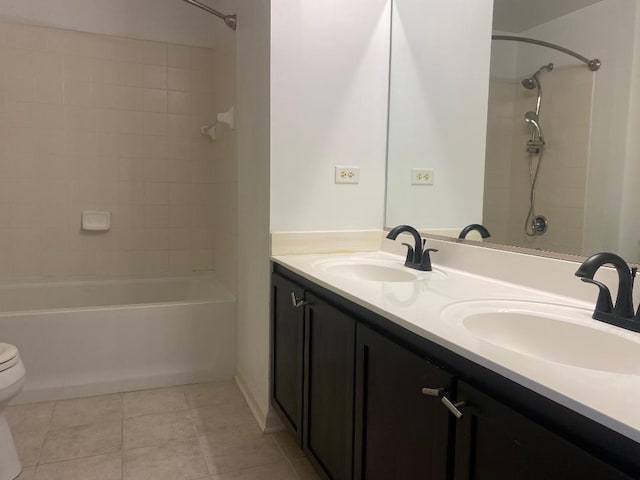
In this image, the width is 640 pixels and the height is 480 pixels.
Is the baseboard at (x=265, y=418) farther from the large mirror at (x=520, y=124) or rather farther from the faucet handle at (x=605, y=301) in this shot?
the faucet handle at (x=605, y=301)

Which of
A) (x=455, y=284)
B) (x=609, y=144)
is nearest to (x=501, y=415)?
(x=455, y=284)

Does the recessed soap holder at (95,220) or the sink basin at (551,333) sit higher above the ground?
the recessed soap holder at (95,220)

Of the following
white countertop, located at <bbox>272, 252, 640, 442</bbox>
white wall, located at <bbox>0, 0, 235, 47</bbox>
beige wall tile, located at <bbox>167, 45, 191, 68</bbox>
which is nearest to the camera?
white countertop, located at <bbox>272, 252, 640, 442</bbox>

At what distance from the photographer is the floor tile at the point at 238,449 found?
6.01 ft

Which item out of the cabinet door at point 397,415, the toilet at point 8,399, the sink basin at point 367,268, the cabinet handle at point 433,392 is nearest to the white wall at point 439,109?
the sink basin at point 367,268

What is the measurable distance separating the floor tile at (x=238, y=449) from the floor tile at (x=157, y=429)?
0.37 feet

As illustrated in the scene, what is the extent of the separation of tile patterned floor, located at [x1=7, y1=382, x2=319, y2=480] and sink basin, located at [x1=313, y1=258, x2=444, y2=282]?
0.77 meters

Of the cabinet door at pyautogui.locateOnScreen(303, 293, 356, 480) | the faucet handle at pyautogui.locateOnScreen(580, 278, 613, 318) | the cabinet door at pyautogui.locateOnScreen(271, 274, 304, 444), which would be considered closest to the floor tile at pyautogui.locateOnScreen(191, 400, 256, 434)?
the cabinet door at pyautogui.locateOnScreen(271, 274, 304, 444)

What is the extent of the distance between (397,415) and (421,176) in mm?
1290

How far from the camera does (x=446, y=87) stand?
6.72ft

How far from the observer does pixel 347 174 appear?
212 centimetres

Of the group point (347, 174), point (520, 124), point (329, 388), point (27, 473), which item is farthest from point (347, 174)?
point (27, 473)

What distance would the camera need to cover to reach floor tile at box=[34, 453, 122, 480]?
172cm

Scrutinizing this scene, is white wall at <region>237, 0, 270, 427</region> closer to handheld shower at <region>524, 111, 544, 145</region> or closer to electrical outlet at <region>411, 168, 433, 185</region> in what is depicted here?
electrical outlet at <region>411, 168, 433, 185</region>
